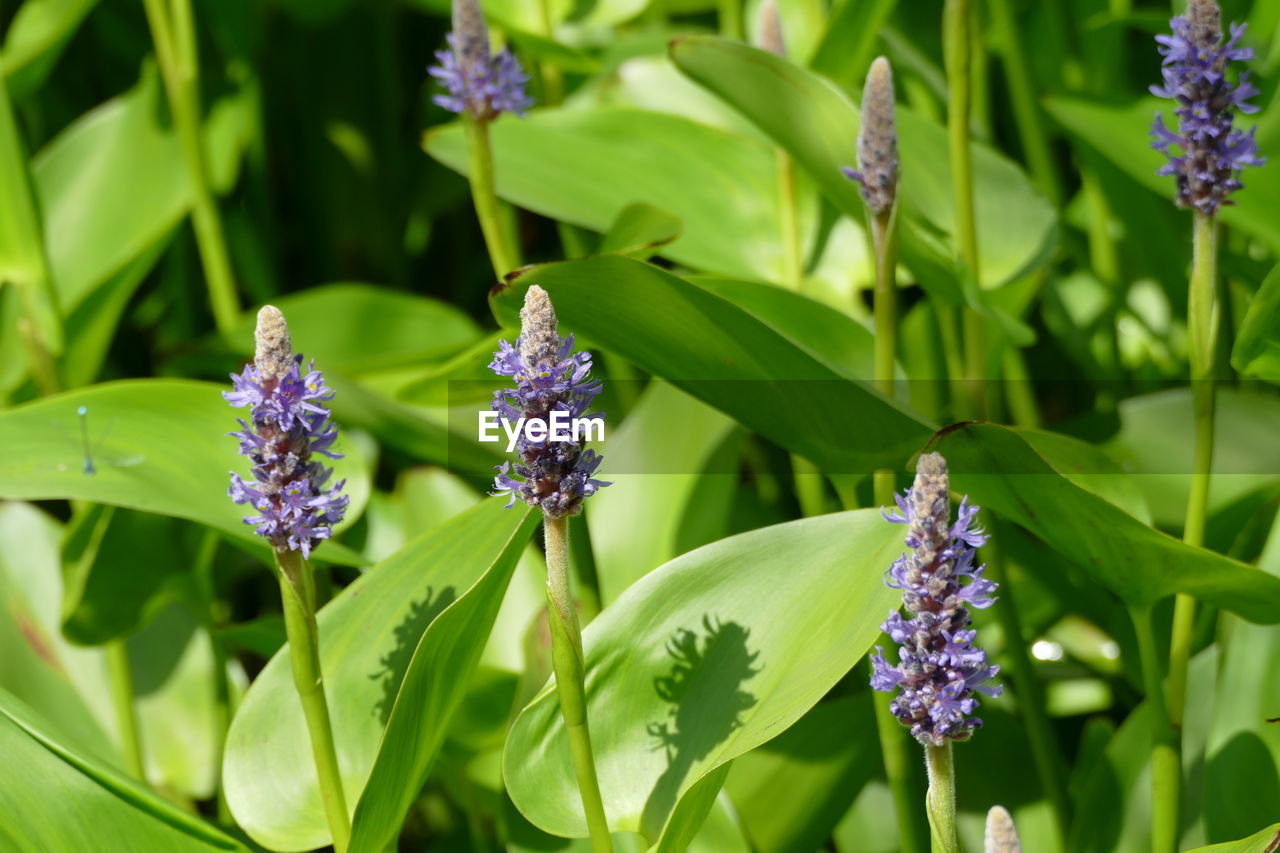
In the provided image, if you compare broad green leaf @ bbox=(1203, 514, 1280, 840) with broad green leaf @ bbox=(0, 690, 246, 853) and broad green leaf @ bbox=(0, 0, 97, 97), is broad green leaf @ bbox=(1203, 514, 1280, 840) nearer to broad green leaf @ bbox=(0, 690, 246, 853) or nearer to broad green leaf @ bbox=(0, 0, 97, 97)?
broad green leaf @ bbox=(0, 690, 246, 853)

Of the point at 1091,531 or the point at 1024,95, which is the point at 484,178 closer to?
the point at 1091,531

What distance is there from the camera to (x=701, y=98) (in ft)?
5.18

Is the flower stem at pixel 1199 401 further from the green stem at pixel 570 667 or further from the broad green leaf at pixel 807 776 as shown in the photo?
the green stem at pixel 570 667

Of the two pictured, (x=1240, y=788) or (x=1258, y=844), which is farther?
(x=1240, y=788)

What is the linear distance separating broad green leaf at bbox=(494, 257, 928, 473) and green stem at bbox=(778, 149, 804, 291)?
406 millimetres

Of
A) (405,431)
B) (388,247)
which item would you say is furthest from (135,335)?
(405,431)

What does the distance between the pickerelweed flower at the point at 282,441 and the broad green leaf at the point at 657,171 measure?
2.04 ft

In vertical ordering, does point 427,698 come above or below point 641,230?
below

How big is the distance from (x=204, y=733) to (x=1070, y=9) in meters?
1.43

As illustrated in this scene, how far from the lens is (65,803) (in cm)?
81

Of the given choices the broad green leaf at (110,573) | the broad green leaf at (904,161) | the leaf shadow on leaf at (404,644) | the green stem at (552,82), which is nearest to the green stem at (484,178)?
the broad green leaf at (904,161)

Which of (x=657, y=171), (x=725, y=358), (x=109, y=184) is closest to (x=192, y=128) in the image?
(x=109, y=184)

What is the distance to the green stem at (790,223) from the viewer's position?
1327 millimetres

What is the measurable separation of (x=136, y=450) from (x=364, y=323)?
66 centimetres
